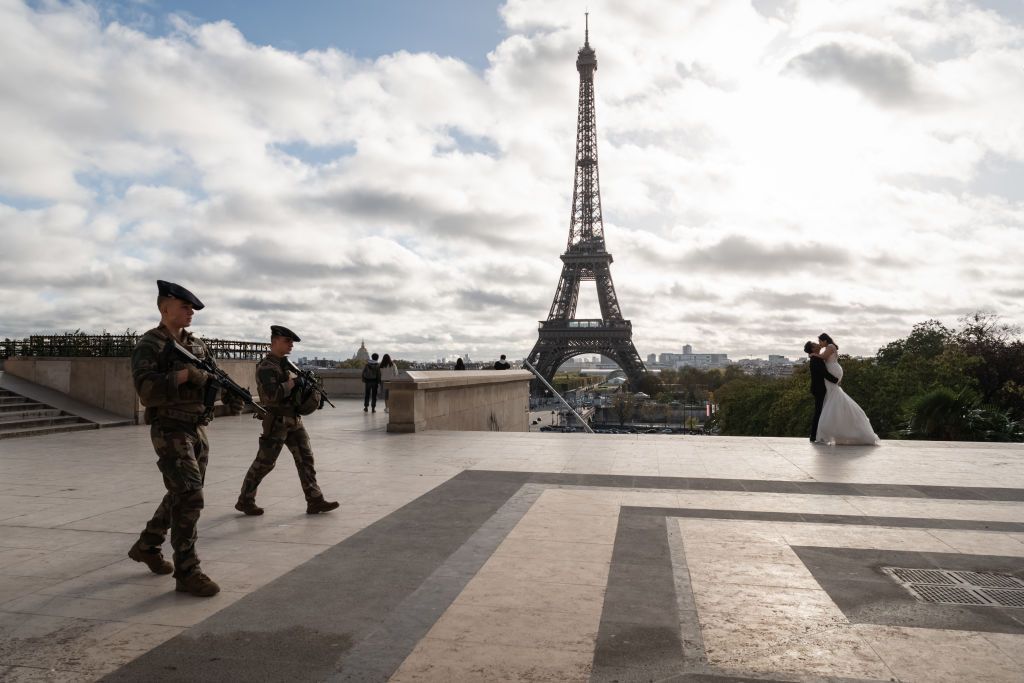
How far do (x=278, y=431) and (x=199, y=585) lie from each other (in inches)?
96.5

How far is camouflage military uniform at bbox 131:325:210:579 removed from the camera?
457 centimetres

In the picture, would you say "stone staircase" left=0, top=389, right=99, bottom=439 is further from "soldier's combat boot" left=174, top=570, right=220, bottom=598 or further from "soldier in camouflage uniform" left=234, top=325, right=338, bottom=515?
"soldier's combat boot" left=174, top=570, right=220, bottom=598

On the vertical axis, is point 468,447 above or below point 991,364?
below

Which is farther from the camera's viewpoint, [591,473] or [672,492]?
[591,473]

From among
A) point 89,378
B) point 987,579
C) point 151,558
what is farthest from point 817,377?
point 89,378

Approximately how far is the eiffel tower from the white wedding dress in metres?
62.5

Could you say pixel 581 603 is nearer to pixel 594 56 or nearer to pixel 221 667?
pixel 221 667

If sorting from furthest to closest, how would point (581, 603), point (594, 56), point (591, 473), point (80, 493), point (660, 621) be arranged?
1. point (594, 56)
2. point (591, 473)
3. point (80, 493)
4. point (581, 603)
5. point (660, 621)

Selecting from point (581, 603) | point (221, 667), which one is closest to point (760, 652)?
point (581, 603)

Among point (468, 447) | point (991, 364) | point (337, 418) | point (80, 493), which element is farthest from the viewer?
point (991, 364)

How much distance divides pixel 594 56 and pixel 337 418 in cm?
7689

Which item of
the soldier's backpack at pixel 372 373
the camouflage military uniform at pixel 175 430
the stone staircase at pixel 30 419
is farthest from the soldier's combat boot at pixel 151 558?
the soldier's backpack at pixel 372 373

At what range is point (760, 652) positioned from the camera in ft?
12.2

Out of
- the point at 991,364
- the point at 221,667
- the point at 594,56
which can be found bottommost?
the point at 221,667
